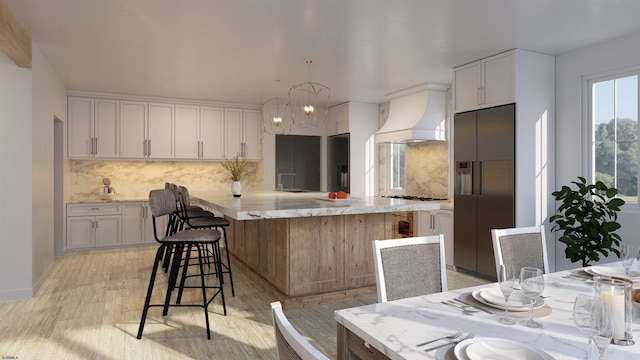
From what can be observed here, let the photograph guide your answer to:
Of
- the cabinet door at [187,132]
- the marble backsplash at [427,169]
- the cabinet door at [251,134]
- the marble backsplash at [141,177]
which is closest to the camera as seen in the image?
the marble backsplash at [427,169]

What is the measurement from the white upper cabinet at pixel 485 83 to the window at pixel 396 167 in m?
2.18

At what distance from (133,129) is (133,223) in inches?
59.3

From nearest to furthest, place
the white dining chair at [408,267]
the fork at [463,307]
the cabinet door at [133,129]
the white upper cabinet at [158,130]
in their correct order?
1. the fork at [463,307]
2. the white dining chair at [408,267]
3. the white upper cabinet at [158,130]
4. the cabinet door at [133,129]

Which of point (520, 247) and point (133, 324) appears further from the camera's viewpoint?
point (133, 324)

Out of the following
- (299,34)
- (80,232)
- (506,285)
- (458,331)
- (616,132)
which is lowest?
(80,232)

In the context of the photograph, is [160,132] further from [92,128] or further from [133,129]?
[92,128]

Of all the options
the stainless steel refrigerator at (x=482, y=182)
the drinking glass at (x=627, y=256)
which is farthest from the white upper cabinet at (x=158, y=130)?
the drinking glass at (x=627, y=256)

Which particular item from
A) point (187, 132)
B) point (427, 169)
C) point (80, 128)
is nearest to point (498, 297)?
point (427, 169)

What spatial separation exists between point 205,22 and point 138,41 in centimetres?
91

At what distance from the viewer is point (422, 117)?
5645mm

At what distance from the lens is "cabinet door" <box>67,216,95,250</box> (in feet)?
20.0

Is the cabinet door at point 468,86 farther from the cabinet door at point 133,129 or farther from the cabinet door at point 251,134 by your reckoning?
the cabinet door at point 133,129

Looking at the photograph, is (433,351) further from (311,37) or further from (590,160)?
(590,160)

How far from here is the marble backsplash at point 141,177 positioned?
6715 millimetres
